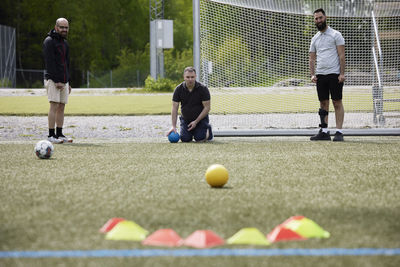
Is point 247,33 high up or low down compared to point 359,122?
up

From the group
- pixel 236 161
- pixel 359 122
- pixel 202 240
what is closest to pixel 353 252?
pixel 202 240

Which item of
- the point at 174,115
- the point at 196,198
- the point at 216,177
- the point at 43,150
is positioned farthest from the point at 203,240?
the point at 174,115

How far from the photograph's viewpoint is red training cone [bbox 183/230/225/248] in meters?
2.60

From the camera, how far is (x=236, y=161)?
6.07 metres

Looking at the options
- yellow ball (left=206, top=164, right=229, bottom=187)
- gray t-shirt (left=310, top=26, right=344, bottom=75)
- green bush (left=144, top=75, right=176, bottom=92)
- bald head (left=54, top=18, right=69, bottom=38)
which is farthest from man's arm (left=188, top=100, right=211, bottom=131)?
green bush (left=144, top=75, right=176, bottom=92)

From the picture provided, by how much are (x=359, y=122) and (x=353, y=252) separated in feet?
31.2

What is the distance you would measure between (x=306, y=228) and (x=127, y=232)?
952mm

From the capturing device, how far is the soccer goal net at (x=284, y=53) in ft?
33.7

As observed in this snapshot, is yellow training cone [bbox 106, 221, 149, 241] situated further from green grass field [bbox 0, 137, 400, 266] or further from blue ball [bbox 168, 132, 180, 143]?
blue ball [bbox 168, 132, 180, 143]

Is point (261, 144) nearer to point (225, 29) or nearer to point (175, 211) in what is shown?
point (225, 29)

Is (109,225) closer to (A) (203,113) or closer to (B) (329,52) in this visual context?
(A) (203,113)

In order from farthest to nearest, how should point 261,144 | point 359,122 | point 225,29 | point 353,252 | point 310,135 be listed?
point 359,122 < point 225,29 < point 310,135 < point 261,144 < point 353,252

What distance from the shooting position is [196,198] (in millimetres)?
3854

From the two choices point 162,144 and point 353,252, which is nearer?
point 353,252
